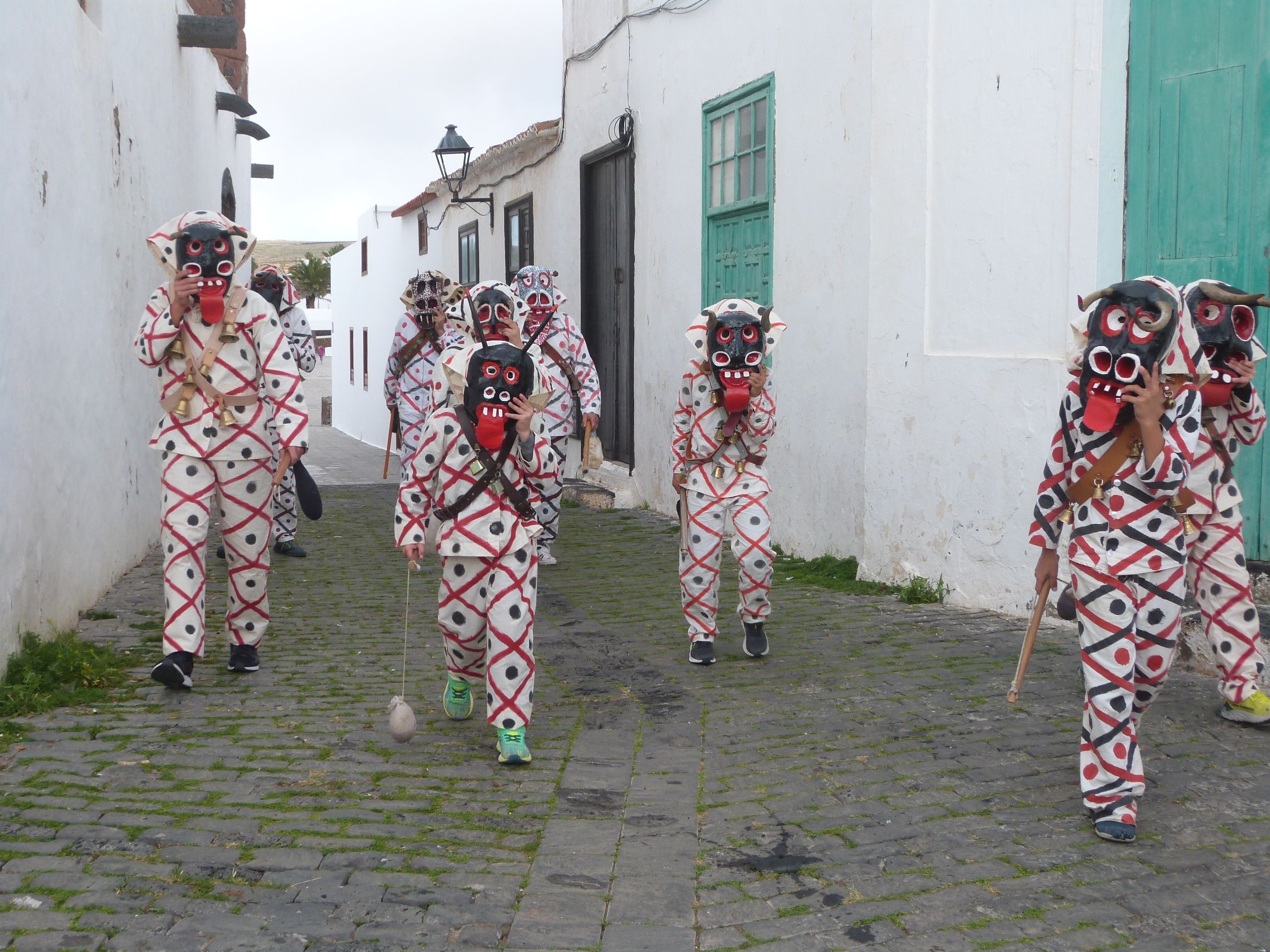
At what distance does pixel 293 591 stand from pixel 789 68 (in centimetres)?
496

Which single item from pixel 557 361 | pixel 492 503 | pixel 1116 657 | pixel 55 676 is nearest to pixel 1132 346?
pixel 1116 657

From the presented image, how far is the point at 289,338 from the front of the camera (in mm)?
8172

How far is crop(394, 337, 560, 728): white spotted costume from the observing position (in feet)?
16.1

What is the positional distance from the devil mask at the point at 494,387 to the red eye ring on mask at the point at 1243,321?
2.71 metres

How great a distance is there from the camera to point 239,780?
186 inches

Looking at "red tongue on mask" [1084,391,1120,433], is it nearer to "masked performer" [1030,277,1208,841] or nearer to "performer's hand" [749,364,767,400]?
"masked performer" [1030,277,1208,841]


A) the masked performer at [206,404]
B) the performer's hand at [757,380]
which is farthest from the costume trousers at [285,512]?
the performer's hand at [757,380]

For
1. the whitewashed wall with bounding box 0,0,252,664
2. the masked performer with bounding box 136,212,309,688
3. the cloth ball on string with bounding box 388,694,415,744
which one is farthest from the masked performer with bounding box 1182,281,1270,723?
the whitewashed wall with bounding box 0,0,252,664

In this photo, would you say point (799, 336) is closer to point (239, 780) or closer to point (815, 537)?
point (815, 537)

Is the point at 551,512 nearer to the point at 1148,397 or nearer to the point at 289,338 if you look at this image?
the point at 289,338

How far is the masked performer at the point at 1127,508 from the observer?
160 inches

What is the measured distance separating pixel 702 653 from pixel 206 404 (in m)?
2.59

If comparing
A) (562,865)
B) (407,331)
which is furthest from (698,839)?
(407,331)

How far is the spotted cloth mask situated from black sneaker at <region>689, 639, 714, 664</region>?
9.17ft
